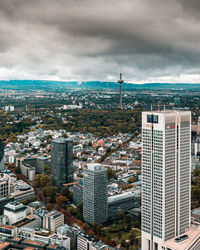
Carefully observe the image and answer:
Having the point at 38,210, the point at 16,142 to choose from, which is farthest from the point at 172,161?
the point at 16,142

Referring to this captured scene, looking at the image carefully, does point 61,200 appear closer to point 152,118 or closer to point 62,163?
point 62,163

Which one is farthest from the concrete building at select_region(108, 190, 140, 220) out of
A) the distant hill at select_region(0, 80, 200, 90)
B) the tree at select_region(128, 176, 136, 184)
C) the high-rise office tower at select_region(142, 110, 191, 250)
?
the distant hill at select_region(0, 80, 200, 90)

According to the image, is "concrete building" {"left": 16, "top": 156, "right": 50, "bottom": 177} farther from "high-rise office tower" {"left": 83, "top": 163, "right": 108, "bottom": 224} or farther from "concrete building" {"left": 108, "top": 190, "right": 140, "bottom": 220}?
"high-rise office tower" {"left": 83, "top": 163, "right": 108, "bottom": 224}

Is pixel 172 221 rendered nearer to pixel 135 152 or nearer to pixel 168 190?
pixel 168 190

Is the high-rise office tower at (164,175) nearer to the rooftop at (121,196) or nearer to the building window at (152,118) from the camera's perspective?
the building window at (152,118)

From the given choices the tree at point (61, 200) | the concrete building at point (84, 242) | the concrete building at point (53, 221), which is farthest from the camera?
the tree at point (61, 200)

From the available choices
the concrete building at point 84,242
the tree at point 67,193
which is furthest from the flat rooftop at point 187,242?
the tree at point 67,193
